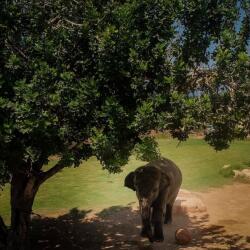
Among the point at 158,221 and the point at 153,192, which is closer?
the point at 153,192

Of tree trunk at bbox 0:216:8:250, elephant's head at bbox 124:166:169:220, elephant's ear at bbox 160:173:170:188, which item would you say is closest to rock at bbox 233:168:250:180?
elephant's ear at bbox 160:173:170:188

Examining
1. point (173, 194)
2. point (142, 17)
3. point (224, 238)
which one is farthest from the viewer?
point (173, 194)

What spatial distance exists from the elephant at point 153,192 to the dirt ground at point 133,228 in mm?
673

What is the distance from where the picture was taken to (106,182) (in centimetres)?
2342

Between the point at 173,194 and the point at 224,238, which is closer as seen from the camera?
the point at 224,238

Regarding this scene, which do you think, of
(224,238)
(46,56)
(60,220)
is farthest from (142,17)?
(60,220)

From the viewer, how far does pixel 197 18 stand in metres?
10.3

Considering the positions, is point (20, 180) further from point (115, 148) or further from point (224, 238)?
point (224, 238)

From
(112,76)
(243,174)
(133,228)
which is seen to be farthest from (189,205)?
(112,76)

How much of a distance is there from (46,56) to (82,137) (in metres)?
2.06

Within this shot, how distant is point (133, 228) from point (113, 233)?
0.83 metres

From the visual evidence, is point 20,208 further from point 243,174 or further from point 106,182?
point 243,174

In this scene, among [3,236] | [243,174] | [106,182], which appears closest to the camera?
[3,236]

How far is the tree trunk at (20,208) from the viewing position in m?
12.6
